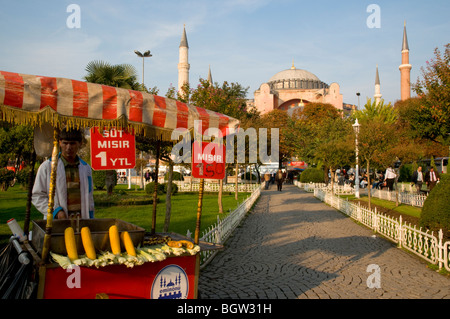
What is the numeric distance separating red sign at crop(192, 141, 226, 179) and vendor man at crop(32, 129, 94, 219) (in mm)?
1316

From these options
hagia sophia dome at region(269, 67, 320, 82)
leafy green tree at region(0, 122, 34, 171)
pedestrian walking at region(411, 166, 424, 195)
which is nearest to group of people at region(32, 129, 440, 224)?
leafy green tree at region(0, 122, 34, 171)

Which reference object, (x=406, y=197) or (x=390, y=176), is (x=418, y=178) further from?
(x=390, y=176)

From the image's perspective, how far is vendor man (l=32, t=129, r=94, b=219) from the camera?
409 cm

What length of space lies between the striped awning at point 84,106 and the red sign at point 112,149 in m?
0.25

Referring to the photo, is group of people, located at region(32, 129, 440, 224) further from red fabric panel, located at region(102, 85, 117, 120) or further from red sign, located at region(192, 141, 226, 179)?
red sign, located at region(192, 141, 226, 179)

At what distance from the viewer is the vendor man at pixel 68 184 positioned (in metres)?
4.09

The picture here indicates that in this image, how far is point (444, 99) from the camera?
11062 millimetres

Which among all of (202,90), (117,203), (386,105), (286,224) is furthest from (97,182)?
(386,105)

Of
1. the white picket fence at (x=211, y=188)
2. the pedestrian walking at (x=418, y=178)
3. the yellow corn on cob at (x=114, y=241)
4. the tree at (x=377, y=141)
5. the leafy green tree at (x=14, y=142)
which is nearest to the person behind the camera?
the yellow corn on cob at (x=114, y=241)

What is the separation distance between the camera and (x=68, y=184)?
4363 millimetres

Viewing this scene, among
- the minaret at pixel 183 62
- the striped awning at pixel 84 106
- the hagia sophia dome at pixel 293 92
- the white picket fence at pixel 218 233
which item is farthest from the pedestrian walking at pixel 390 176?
the hagia sophia dome at pixel 293 92

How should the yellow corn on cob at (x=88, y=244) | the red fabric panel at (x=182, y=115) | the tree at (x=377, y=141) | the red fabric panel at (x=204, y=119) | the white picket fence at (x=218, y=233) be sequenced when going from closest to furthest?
the yellow corn on cob at (x=88, y=244), the red fabric panel at (x=182, y=115), the red fabric panel at (x=204, y=119), the white picket fence at (x=218, y=233), the tree at (x=377, y=141)

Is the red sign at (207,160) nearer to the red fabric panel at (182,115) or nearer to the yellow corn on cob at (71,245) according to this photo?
the red fabric panel at (182,115)

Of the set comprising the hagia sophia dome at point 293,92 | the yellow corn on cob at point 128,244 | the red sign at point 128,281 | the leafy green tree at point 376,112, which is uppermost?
the hagia sophia dome at point 293,92
